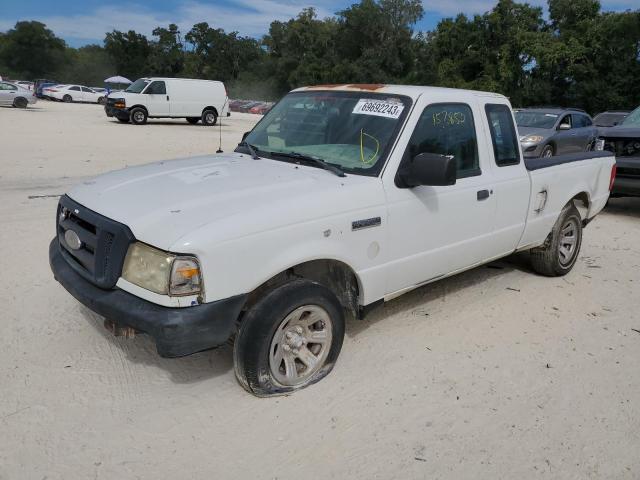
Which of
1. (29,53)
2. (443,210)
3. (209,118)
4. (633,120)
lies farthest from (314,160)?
(29,53)

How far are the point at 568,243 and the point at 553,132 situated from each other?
8.82m

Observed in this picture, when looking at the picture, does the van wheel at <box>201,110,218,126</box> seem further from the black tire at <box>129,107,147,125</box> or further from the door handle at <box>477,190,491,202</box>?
the door handle at <box>477,190,491,202</box>

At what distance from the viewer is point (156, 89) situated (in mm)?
24250

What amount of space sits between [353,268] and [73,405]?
183cm

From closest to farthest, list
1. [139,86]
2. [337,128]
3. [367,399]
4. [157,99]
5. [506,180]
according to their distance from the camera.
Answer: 1. [367,399]
2. [337,128]
3. [506,180]
4. [139,86]
5. [157,99]

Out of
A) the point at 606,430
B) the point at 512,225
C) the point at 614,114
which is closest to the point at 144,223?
the point at 606,430

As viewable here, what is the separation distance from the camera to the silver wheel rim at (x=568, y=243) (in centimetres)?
568

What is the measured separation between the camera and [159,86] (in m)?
24.2

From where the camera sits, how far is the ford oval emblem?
10.9 feet

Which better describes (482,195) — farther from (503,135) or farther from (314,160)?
(314,160)

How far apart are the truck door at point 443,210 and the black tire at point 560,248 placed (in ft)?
3.97

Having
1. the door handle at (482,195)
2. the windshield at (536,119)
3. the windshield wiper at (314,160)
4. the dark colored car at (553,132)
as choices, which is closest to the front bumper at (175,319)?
the windshield wiper at (314,160)

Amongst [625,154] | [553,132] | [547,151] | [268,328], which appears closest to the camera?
[268,328]

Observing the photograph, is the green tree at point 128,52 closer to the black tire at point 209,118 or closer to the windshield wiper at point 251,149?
the black tire at point 209,118
